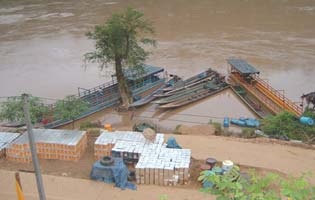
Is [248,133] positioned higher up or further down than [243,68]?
further down

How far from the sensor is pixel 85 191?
12578 mm

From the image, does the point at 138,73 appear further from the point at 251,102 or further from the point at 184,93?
the point at 251,102

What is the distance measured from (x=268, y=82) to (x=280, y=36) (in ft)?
31.7

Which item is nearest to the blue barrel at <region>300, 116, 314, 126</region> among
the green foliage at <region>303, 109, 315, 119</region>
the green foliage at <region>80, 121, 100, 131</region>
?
the green foliage at <region>303, 109, 315, 119</region>

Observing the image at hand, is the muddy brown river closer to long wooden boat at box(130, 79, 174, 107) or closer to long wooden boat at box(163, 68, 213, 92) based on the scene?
long wooden boat at box(130, 79, 174, 107)

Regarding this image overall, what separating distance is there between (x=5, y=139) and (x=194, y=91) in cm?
1113

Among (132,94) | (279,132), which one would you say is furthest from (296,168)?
(132,94)

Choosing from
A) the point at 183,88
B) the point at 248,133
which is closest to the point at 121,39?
the point at 183,88

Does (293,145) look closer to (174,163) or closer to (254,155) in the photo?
(254,155)

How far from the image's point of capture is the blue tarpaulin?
41.4 ft

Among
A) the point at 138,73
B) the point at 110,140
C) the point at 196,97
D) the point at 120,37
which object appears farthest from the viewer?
the point at 196,97

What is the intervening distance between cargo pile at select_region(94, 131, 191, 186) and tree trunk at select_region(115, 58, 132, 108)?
627 cm

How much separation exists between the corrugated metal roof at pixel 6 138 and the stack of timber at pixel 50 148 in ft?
1.82

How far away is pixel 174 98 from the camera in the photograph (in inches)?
869
